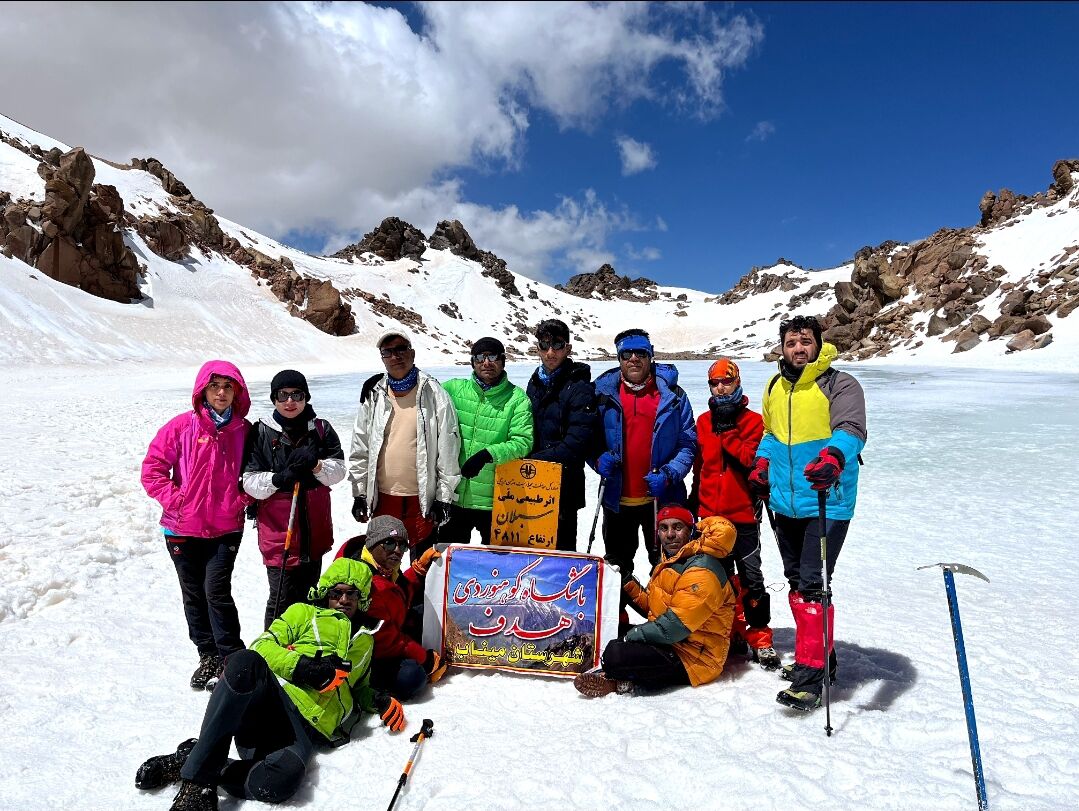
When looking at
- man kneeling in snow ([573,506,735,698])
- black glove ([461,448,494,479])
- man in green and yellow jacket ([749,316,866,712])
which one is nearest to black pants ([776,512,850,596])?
man in green and yellow jacket ([749,316,866,712])

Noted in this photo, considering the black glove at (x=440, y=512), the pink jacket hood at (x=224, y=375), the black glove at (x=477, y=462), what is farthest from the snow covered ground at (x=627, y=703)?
the pink jacket hood at (x=224, y=375)

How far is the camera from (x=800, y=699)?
3.13 meters

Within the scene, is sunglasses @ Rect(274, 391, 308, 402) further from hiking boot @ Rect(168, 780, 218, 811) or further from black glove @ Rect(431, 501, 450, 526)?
hiking boot @ Rect(168, 780, 218, 811)

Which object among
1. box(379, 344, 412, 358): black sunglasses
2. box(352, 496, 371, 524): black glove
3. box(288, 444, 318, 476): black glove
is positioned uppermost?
box(379, 344, 412, 358): black sunglasses

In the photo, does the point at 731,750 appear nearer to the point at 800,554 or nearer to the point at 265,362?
the point at 800,554

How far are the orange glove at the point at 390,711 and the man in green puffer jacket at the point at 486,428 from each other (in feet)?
3.89

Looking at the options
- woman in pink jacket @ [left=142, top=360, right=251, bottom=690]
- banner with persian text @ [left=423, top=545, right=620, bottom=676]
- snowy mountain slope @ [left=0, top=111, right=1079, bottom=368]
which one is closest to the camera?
woman in pink jacket @ [left=142, top=360, right=251, bottom=690]

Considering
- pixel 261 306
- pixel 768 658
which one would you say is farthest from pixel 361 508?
pixel 261 306

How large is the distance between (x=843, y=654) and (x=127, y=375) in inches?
1157

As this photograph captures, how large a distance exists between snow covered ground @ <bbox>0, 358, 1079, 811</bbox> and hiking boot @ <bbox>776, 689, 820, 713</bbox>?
75 millimetres

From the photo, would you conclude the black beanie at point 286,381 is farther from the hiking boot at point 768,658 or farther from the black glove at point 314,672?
the hiking boot at point 768,658

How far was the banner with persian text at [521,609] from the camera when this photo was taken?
12.1 ft

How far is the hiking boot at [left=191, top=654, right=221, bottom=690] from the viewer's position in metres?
3.57

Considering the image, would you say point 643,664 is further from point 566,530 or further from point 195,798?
point 195,798
